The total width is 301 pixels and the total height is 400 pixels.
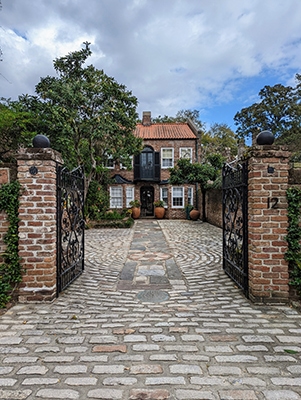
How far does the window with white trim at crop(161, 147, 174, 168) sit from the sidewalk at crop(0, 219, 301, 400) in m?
14.2

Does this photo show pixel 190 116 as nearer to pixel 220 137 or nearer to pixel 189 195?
pixel 220 137

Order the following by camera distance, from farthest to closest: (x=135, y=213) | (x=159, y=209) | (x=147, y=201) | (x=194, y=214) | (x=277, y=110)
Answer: (x=277, y=110), (x=147, y=201), (x=159, y=209), (x=135, y=213), (x=194, y=214)

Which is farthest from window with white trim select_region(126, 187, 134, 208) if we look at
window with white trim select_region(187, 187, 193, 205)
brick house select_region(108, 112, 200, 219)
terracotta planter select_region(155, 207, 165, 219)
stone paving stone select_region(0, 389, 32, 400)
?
stone paving stone select_region(0, 389, 32, 400)

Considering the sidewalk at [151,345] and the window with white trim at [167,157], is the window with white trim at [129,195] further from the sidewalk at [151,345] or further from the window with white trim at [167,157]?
the sidewalk at [151,345]

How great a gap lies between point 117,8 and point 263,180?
19.7 ft

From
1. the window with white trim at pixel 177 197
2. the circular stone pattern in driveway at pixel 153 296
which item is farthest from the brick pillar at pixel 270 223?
the window with white trim at pixel 177 197

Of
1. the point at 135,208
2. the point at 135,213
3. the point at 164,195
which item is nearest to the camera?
the point at 135,213

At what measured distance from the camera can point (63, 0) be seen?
18.1 feet

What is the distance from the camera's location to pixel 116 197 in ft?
56.7

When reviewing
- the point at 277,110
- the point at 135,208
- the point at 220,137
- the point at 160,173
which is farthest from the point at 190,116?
the point at 135,208

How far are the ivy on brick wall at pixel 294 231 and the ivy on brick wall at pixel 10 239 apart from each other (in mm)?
3262

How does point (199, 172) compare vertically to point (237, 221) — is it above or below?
above

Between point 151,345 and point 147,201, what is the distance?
16694 millimetres

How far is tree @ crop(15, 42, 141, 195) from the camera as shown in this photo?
10898 mm
